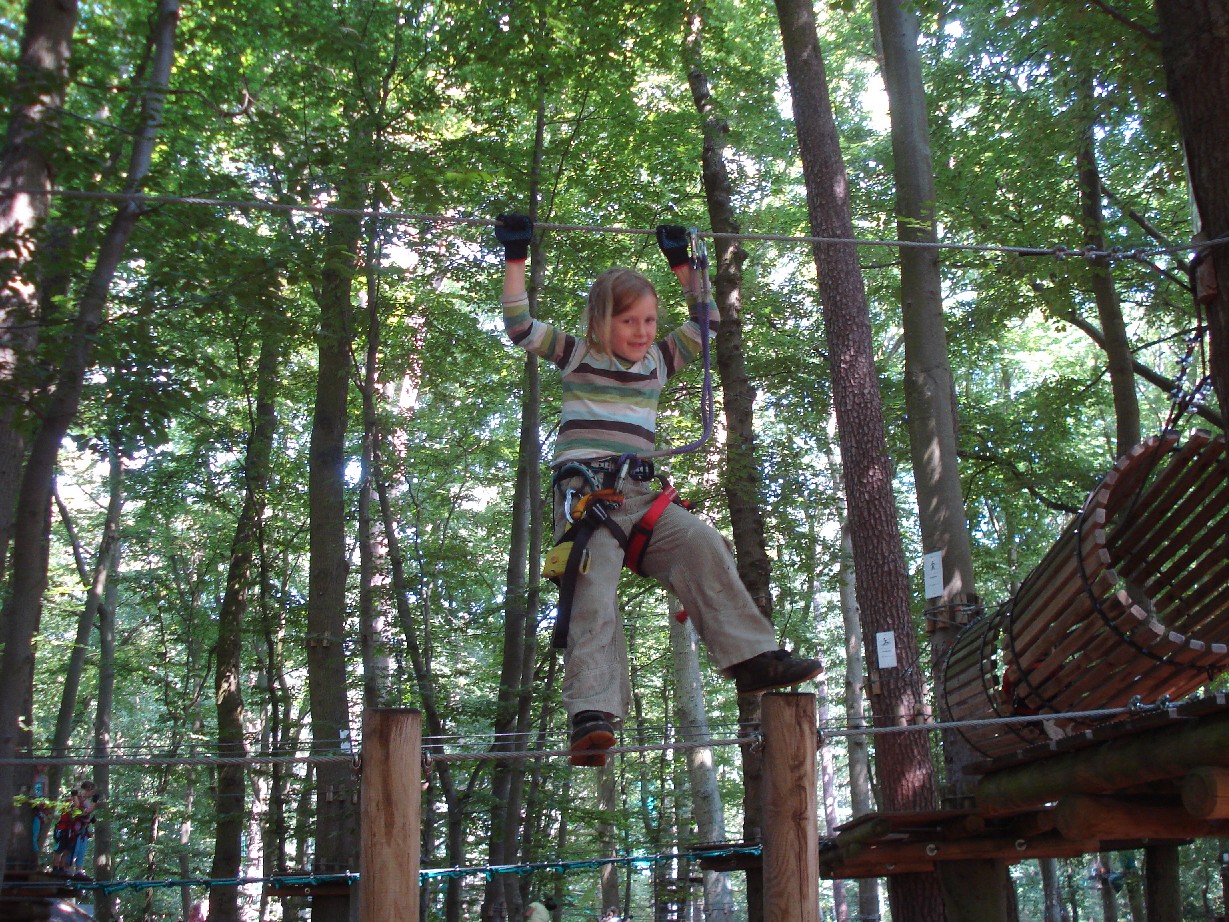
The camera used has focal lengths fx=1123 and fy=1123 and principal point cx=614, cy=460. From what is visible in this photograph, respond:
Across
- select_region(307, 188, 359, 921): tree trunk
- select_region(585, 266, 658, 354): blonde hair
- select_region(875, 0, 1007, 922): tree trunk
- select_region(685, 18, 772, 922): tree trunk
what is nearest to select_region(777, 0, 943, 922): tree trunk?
select_region(875, 0, 1007, 922): tree trunk

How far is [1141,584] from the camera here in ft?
17.7

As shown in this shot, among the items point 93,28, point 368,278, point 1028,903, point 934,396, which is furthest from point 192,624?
point 1028,903

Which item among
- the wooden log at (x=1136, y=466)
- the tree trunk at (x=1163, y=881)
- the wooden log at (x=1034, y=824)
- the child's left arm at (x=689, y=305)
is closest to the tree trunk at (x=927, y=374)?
the wooden log at (x=1034, y=824)

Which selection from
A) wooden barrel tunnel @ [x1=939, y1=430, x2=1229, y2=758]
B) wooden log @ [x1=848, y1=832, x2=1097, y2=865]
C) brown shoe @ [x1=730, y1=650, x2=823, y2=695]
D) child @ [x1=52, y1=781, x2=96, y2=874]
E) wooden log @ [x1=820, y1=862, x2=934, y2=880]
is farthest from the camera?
child @ [x1=52, y1=781, x2=96, y2=874]

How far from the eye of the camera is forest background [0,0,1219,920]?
5.77 m

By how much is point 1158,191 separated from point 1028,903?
3362 cm

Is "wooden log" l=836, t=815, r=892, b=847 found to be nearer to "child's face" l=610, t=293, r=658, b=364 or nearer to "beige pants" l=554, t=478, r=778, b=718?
"beige pants" l=554, t=478, r=778, b=718

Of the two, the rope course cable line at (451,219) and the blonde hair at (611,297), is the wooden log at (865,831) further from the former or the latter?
the blonde hair at (611,297)

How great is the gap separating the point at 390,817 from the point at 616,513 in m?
1.28

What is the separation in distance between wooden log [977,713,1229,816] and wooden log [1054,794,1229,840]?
0.20ft

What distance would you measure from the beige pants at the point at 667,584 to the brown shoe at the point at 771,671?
1.3 inches

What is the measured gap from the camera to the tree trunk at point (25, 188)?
4277 millimetres

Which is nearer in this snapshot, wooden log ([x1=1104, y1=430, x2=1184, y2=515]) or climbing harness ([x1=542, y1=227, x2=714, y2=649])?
climbing harness ([x1=542, y1=227, x2=714, y2=649])

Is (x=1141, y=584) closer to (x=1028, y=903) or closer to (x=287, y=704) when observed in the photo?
(x=287, y=704)
